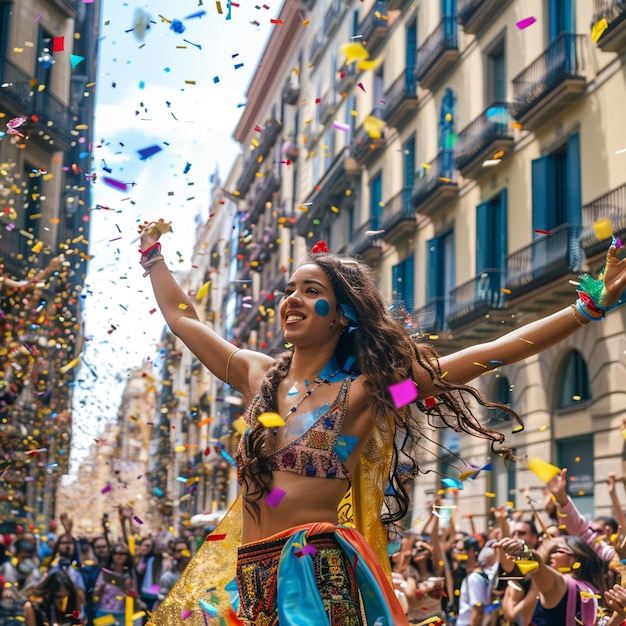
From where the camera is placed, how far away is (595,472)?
586 inches

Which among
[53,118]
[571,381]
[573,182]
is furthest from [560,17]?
[53,118]

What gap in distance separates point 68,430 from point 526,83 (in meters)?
9.70

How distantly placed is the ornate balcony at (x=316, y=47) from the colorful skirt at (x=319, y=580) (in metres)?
30.8

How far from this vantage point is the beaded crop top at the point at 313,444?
148 inches

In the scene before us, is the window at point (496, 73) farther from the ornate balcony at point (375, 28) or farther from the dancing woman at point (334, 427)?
the dancing woman at point (334, 427)

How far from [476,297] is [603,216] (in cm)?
460

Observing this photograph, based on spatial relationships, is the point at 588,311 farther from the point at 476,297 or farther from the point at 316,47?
the point at 316,47

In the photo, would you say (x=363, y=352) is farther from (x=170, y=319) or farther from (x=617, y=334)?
(x=617, y=334)

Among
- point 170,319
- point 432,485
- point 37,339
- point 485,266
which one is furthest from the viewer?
point 432,485

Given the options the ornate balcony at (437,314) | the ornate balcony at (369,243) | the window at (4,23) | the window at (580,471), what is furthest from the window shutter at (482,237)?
the window at (4,23)

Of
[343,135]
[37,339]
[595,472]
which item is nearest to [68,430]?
[37,339]

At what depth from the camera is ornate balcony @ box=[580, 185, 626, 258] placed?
1406 centimetres

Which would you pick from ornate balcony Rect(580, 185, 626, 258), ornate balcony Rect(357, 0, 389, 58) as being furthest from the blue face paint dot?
ornate balcony Rect(357, 0, 389, 58)

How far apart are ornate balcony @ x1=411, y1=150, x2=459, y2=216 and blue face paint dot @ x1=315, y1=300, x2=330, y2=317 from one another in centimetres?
1607
